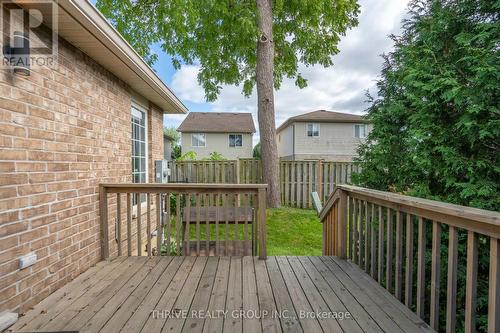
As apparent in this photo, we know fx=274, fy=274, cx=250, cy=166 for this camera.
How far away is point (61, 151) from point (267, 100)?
5.32 metres

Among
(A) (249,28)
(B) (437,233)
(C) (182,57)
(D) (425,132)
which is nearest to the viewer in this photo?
(B) (437,233)

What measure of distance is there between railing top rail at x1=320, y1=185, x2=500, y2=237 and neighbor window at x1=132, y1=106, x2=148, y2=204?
13.2 ft

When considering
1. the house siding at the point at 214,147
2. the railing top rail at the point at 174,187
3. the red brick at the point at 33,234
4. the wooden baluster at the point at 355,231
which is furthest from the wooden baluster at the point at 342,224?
the house siding at the point at 214,147

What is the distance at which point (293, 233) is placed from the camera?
596 cm

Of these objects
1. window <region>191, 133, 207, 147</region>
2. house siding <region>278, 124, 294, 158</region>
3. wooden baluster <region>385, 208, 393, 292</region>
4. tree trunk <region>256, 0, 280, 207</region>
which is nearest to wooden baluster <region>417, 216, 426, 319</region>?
wooden baluster <region>385, 208, 393, 292</region>

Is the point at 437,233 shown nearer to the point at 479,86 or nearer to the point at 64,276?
the point at 479,86

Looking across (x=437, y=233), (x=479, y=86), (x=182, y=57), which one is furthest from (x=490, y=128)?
(x=182, y=57)

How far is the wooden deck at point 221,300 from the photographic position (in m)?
2.02

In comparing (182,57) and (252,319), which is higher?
(182,57)

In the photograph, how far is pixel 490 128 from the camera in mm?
2207

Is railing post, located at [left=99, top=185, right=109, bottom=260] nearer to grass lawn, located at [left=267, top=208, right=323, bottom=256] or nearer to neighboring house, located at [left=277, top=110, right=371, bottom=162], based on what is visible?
grass lawn, located at [left=267, top=208, right=323, bottom=256]

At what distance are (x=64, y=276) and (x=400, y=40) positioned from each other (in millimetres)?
4609

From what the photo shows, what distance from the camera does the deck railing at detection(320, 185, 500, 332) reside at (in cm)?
154

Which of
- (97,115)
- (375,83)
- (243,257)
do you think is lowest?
(243,257)
